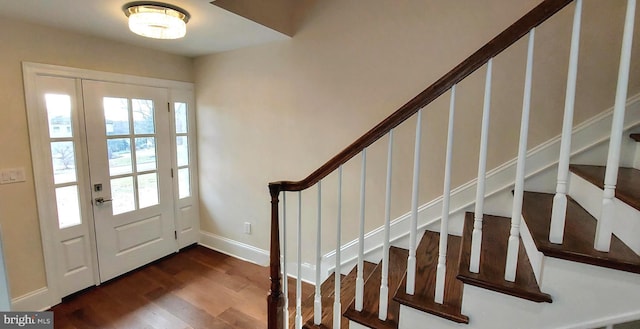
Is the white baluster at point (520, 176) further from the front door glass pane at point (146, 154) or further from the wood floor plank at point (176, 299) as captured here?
the front door glass pane at point (146, 154)

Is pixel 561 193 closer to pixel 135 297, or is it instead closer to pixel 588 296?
pixel 588 296

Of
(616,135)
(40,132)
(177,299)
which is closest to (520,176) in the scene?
(616,135)

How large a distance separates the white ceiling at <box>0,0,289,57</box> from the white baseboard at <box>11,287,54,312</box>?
2113 mm

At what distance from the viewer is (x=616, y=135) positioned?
0.85 meters

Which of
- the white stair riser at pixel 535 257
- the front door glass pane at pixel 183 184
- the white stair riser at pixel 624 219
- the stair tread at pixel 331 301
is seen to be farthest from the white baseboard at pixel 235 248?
the white stair riser at pixel 624 219

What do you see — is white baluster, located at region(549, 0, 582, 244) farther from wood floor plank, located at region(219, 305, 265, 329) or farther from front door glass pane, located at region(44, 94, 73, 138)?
front door glass pane, located at region(44, 94, 73, 138)

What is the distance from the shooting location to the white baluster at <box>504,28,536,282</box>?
0.95 m

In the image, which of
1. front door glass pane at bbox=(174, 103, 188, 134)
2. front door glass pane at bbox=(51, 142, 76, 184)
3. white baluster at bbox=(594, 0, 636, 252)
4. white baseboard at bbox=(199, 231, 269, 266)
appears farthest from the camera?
front door glass pane at bbox=(174, 103, 188, 134)

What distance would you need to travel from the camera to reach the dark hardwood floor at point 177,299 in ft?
7.05

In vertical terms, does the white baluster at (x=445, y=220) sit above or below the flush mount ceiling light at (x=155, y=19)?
below

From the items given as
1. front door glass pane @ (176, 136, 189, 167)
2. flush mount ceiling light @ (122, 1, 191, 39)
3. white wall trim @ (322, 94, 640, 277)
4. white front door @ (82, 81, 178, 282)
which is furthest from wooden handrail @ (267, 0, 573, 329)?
front door glass pane @ (176, 136, 189, 167)

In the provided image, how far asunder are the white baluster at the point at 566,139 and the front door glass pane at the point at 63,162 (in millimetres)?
3270

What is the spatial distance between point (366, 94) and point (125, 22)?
76.6 inches

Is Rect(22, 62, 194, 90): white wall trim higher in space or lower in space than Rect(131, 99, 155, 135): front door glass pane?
higher
